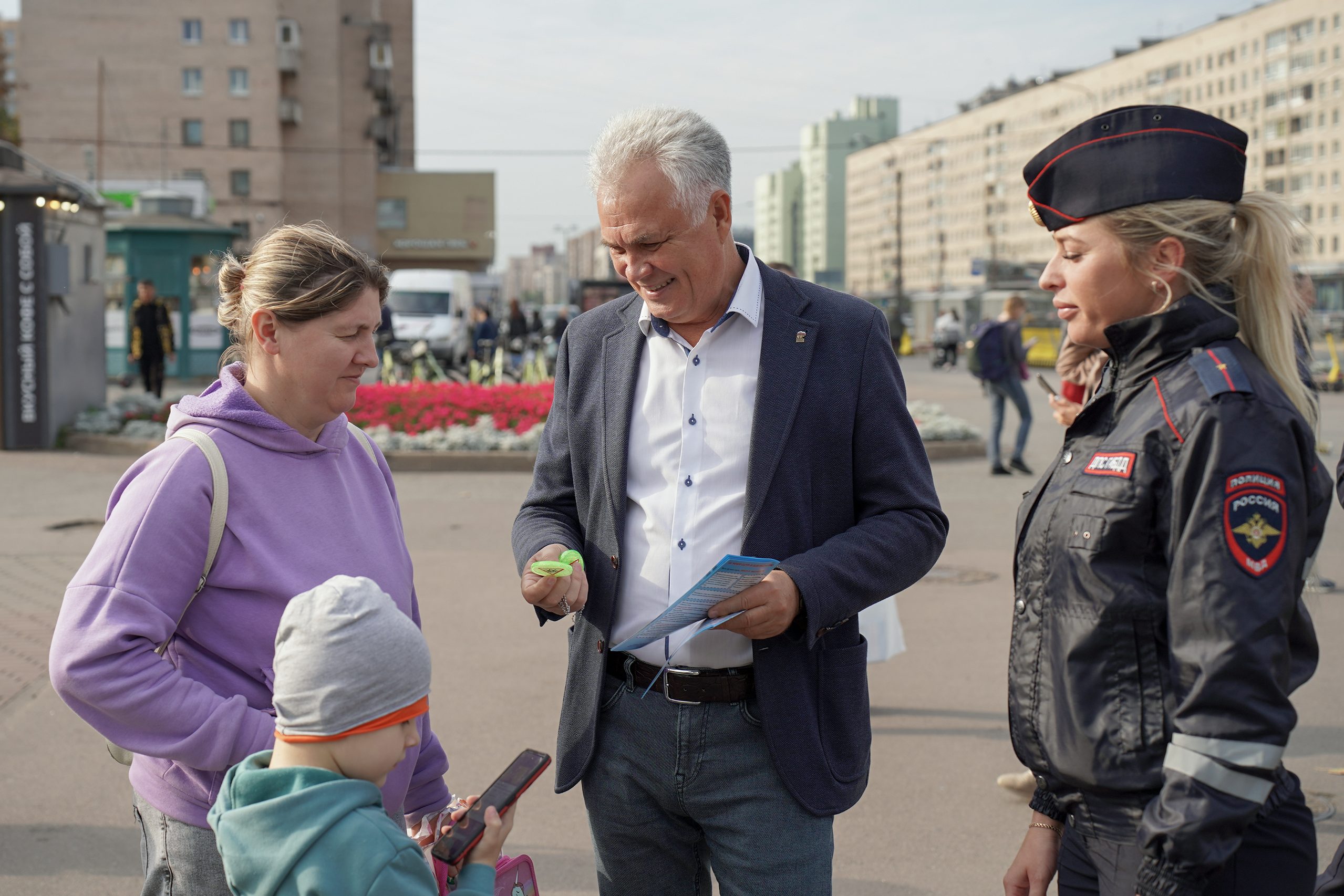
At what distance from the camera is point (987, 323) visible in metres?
14.0

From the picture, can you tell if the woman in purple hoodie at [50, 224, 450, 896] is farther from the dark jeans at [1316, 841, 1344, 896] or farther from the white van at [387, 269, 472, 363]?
the white van at [387, 269, 472, 363]

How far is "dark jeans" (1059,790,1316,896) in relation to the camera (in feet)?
6.26

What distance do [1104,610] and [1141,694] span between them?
0.14 m

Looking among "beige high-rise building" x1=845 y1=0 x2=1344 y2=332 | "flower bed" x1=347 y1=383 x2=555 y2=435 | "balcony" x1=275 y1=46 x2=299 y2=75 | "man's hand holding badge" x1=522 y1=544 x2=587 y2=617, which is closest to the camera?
"man's hand holding badge" x1=522 y1=544 x2=587 y2=617

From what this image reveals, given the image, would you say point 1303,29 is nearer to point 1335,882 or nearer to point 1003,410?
point 1003,410

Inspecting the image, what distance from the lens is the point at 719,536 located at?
248 cm

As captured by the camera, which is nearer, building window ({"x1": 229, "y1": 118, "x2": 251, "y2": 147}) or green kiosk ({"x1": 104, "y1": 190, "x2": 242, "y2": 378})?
green kiosk ({"x1": 104, "y1": 190, "x2": 242, "y2": 378})

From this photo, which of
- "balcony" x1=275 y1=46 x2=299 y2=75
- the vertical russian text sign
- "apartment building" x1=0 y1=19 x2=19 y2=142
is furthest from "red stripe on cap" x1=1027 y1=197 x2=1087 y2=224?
"balcony" x1=275 y1=46 x2=299 y2=75

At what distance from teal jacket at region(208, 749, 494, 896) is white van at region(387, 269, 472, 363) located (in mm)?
30554

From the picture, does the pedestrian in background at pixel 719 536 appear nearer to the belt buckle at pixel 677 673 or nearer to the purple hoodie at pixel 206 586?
the belt buckle at pixel 677 673

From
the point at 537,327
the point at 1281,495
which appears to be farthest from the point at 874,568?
the point at 537,327

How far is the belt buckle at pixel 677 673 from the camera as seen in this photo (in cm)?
245

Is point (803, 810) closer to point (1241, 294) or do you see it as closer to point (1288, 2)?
point (1241, 294)

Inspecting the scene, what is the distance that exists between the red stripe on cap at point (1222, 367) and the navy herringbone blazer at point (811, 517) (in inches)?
27.7
